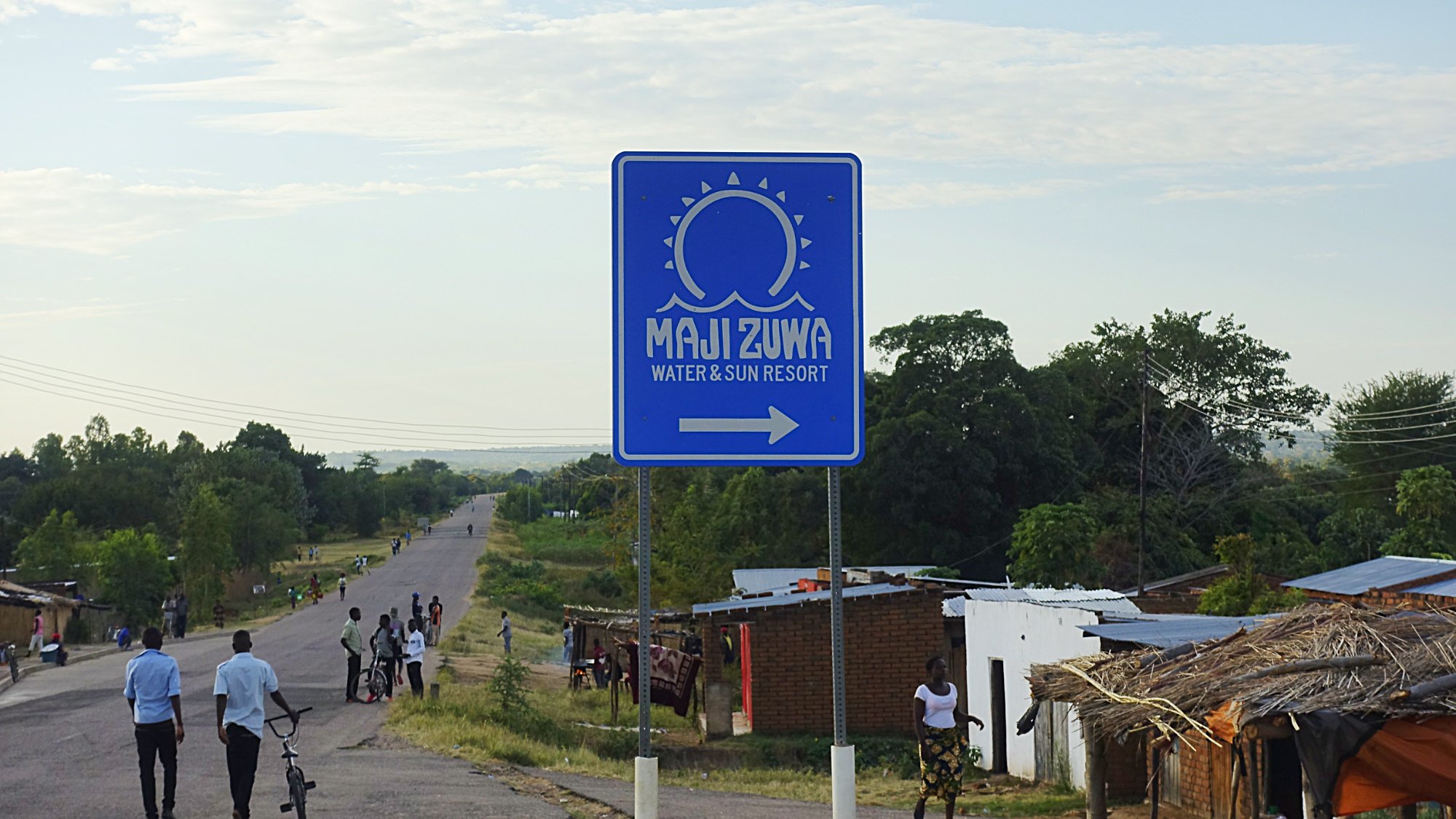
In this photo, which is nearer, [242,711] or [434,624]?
[242,711]

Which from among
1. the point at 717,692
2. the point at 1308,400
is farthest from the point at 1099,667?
the point at 1308,400

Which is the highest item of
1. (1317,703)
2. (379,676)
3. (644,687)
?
(644,687)

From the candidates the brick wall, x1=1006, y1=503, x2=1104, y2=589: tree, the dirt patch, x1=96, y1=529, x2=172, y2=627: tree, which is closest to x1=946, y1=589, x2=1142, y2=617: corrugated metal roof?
the brick wall

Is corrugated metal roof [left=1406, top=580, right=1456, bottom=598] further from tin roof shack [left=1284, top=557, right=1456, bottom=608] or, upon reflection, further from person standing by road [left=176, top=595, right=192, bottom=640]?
person standing by road [left=176, top=595, right=192, bottom=640]

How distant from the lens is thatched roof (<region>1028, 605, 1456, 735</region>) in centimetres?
850

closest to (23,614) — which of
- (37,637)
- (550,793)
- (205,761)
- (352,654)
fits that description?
(37,637)

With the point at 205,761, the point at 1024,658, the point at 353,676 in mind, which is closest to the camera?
the point at 205,761

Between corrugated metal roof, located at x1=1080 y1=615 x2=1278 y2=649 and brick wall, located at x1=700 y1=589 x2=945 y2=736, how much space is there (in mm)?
8394

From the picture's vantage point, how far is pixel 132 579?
60.6 metres

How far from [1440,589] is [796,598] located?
12.7 meters

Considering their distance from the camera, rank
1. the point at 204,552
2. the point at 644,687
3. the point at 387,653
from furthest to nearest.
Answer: the point at 204,552, the point at 387,653, the point at 644,687

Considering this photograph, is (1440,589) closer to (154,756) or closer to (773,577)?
(773,577)

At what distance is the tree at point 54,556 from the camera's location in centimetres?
6650

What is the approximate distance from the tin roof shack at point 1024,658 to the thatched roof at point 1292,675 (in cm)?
704
